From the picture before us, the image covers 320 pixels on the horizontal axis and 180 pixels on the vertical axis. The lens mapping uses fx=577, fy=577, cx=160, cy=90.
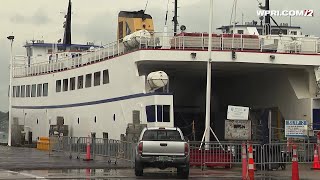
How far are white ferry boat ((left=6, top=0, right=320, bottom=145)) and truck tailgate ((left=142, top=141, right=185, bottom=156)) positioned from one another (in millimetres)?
8616

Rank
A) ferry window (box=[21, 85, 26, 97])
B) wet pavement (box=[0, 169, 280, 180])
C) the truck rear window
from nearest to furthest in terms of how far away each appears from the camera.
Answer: wet pavement (box=[0, 169, 280, 180])
the truck rear window
ferry window (box=[21, 85, 26, 97])

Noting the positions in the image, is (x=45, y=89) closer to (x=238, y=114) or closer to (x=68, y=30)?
(x=68, y=30)

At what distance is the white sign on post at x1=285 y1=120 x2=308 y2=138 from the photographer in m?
22.6

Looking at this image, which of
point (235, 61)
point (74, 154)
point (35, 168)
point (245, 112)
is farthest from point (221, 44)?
point (35, 168)

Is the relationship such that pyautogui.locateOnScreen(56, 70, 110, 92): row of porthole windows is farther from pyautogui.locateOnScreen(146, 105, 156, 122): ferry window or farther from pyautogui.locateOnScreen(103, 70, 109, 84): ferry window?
pyautogui.locateOnScreen(146, 105, 156, 122): ferry window

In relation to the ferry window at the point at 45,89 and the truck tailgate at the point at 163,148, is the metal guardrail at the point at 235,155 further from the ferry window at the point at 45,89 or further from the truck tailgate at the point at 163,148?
the ferry window at the point at 45,89

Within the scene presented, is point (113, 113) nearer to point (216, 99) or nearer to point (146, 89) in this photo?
point (146, 89)

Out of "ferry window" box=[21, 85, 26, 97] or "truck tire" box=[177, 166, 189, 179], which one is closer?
"truck tire" box=[177, 166, 189, 179]

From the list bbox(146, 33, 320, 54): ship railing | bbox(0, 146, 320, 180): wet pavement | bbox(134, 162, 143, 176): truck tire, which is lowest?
bbox(0, 146, 320, 180): wet pavement

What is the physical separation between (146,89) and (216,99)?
1106cm

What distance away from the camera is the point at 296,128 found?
74.6ft

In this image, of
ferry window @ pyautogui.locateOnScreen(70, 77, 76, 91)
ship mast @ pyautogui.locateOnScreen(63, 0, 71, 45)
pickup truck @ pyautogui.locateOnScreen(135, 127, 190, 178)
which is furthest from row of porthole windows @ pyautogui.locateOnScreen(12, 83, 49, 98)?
pickup truck @ pyautogui.locateOnScreen(135, 127, 190, 178)

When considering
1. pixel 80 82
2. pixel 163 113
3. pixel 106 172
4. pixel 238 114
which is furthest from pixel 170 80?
pixel 106 172

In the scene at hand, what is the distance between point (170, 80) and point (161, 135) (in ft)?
53.3
